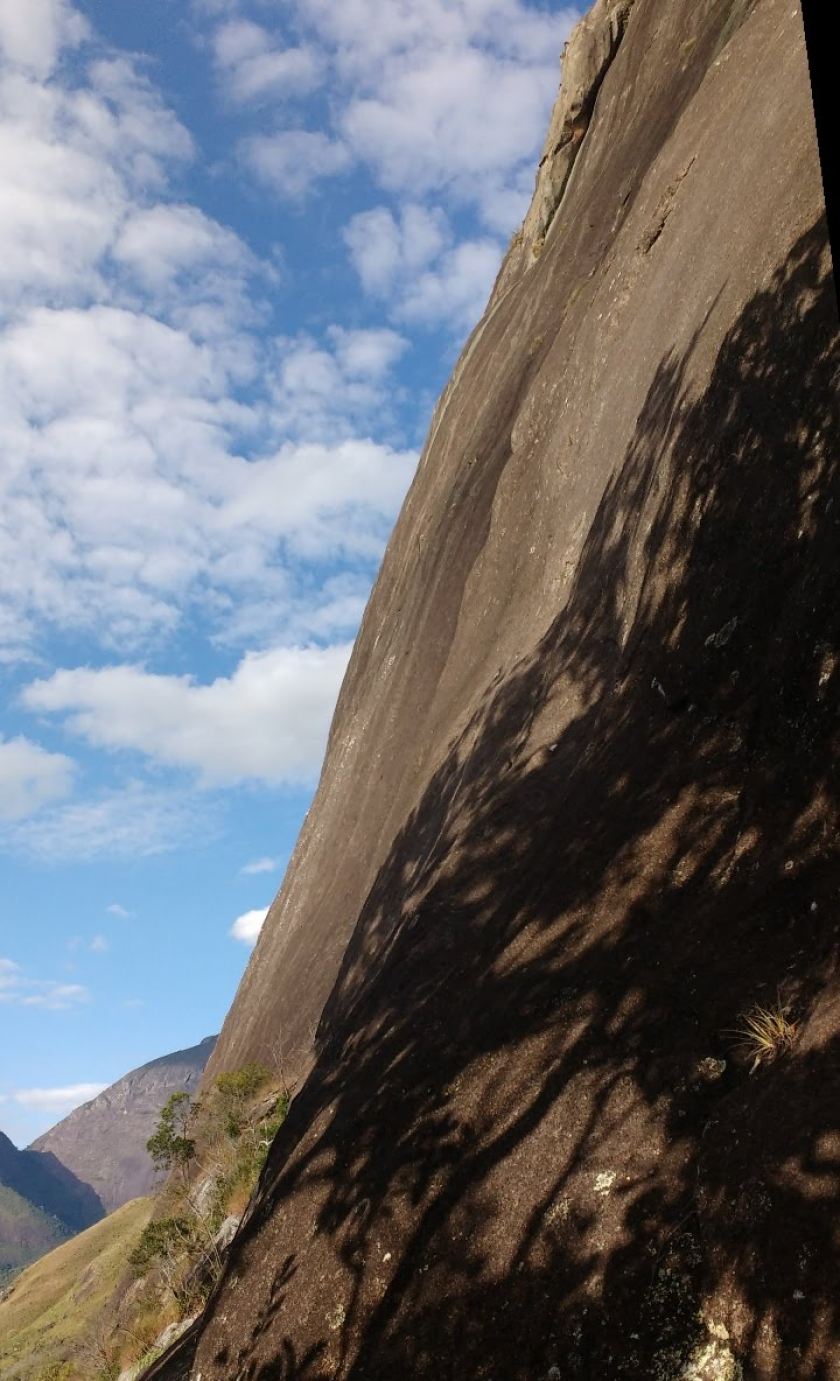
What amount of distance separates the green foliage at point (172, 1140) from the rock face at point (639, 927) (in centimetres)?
1458

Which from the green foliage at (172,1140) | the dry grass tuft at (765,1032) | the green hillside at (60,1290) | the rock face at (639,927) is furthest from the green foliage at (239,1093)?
the green hillside at (60,1290)

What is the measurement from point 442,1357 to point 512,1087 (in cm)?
191

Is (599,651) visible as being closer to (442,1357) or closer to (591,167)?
(442,1357)

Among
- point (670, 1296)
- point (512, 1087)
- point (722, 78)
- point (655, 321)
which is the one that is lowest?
point (670, 1296)

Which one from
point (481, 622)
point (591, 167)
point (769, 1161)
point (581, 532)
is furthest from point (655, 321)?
point (769, 1161)

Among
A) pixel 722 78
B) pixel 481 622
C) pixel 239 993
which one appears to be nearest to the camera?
pixel 722 78

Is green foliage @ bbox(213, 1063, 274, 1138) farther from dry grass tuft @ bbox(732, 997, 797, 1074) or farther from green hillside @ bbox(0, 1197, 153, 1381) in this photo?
green hillside @ bbox(0, 1197, 153, 1381)

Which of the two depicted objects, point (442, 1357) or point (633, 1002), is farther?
point (633, 1002)

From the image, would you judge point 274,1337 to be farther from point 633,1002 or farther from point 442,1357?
point 633,1002

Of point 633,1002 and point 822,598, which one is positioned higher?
point 822,598

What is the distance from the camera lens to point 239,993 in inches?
1291

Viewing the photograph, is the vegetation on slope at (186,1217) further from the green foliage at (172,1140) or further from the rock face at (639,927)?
the rock face at (639,927)

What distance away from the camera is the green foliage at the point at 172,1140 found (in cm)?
2844

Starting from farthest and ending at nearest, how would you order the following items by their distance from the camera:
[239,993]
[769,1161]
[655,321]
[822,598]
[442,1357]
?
[239,993], [655,321], [822,598], [442,1357], [769,1161]
